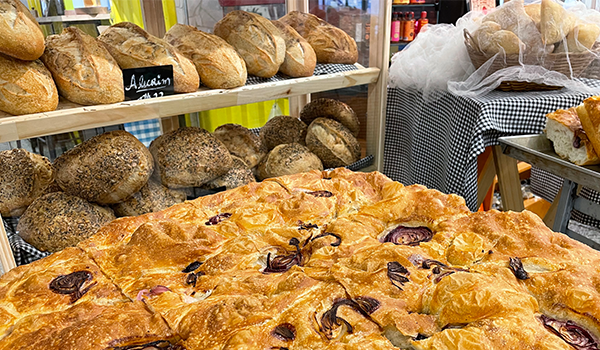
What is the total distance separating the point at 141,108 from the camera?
6.44 feet

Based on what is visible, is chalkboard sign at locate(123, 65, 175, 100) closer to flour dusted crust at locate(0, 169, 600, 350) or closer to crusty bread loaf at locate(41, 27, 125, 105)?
crusty bread loaf at locate(41, 27, 125, 105)

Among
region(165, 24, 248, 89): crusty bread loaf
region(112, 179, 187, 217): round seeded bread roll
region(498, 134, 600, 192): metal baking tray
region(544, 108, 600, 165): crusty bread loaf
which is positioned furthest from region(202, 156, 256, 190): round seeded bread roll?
region(544, 108, 600, 165): crusty bread loaf

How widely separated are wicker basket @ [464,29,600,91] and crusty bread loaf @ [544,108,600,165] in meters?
0.53

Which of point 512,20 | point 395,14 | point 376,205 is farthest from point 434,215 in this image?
point 395,14

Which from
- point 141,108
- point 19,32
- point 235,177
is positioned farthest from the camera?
point 235,177

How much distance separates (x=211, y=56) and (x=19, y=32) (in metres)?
0.85

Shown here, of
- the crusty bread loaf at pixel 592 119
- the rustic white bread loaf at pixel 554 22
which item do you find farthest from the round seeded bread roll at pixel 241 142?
the rustic white bread loaf at pixel 554 22

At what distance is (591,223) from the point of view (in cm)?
316

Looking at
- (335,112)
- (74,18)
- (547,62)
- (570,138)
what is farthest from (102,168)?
(547,62)

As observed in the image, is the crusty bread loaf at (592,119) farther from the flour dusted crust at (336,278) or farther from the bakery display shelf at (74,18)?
the bakery display shelf at (74,18)

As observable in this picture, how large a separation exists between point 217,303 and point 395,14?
6.37 m

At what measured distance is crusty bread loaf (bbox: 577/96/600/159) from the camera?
2029 millimetres

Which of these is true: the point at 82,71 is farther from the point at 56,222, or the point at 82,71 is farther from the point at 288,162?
the point at 288,162

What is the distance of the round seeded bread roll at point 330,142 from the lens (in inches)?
112
